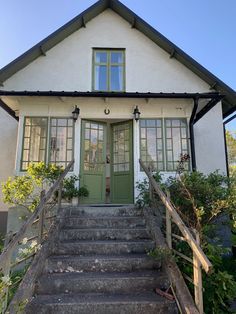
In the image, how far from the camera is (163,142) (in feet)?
24.6

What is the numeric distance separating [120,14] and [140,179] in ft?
18.1

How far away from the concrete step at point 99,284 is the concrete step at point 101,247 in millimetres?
676

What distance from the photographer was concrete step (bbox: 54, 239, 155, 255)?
173 inches

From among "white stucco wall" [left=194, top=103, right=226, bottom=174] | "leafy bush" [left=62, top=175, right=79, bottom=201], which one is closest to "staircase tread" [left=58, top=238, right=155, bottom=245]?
"leafy bush" [left=62, top=175, right=79, bottom=201]

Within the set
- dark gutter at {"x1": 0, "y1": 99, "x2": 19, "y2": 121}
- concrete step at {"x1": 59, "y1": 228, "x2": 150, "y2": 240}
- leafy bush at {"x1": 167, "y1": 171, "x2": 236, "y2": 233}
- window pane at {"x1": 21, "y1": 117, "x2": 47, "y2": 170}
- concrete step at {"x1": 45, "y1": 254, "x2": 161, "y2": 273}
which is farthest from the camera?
dark gutter at {"x1": 0, "y1": 99, "x2": 19, "y2": 121}

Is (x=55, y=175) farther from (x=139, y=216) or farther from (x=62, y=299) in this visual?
(x=62, y=299)

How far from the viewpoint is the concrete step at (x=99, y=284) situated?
3578mm

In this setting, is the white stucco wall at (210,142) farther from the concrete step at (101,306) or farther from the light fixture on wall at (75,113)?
the concrete step at (101,306)

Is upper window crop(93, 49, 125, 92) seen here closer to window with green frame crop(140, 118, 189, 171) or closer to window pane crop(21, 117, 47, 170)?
window with green frame crop(140, 118, 189, 171)

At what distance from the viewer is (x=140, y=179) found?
7133 millimetres

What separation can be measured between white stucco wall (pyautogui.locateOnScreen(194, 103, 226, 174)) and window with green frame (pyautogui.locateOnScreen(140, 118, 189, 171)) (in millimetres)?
883

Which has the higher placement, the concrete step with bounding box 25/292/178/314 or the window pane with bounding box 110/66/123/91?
the window pane with bounding box 110/66/123/91

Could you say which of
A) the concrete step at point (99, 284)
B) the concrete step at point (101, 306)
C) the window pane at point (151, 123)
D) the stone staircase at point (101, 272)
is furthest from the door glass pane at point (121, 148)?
the concrete step at point (101, 306)

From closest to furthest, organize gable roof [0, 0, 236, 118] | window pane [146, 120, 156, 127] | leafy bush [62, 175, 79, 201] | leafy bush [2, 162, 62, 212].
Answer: leafy bush [2, 162, 62, 212] < leafy bush [62, 175, 79, 201] < window pane [146, 120, 156, 127] < gable roof [0, 0, 236, 118]
